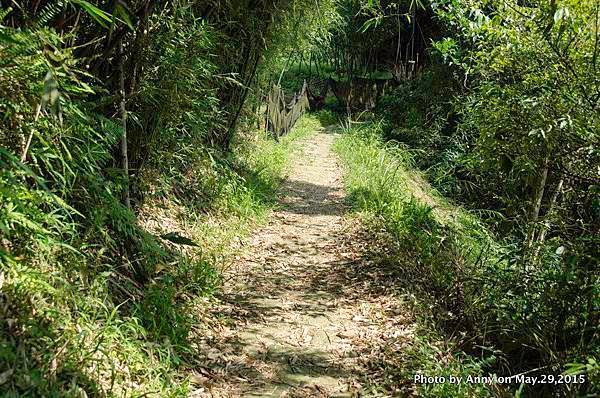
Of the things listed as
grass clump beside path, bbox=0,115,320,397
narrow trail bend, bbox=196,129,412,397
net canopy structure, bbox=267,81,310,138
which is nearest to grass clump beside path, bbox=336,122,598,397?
narrow trail bend, bbox=196,129,412,397

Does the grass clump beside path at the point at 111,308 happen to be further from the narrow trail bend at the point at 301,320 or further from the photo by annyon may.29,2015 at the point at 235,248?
the narrow trail bend at the point at 301,320

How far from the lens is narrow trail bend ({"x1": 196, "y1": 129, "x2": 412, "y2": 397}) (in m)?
2.93

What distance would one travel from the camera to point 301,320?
12.1 ft

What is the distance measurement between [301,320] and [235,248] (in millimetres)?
1481

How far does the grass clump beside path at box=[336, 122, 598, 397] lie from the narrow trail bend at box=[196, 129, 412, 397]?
0.22m

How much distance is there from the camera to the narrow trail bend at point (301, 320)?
293 cm

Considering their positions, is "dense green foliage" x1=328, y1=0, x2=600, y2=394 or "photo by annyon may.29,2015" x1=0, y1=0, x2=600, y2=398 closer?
"photo by annyon may.29,2015" x1=0, y1=0, x2=600, y2=398

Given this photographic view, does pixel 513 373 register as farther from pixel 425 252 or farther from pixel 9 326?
pixel 9 326

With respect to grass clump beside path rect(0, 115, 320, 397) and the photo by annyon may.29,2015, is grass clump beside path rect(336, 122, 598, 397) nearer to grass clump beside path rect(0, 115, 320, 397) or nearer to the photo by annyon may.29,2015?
the photo by annyon may.29,2015

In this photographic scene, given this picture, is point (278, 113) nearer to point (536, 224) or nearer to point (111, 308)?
point (536, 224)

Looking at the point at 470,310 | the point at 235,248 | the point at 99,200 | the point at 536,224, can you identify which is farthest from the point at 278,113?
the point at 99,200

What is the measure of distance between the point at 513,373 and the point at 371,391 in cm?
88

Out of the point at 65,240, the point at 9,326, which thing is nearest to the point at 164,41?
the point at 65,240

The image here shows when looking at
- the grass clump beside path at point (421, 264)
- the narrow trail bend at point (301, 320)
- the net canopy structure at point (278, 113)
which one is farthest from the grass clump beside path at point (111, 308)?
the net canopy structure at point (278, 113)
